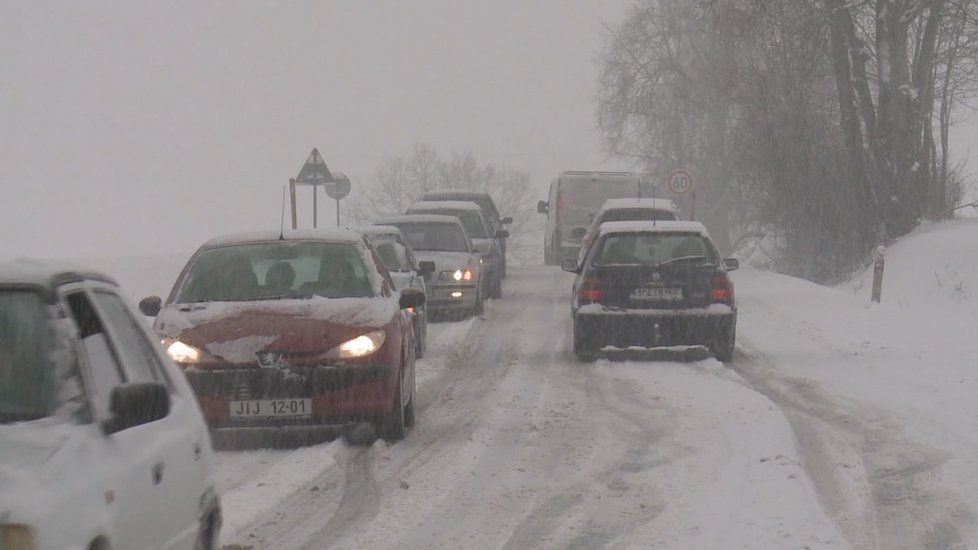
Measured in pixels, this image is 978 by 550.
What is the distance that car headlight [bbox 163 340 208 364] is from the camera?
366 inches

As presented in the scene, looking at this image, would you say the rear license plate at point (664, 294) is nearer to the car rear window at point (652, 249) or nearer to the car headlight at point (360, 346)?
A: the car rear window at point (652, 249)

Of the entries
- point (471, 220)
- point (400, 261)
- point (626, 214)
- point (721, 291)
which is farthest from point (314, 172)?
point (721, 291)

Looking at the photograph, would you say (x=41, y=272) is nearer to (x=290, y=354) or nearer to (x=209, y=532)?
(x=209, y=532)

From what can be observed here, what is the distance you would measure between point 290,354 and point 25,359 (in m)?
5.12

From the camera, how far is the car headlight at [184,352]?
9305 mm

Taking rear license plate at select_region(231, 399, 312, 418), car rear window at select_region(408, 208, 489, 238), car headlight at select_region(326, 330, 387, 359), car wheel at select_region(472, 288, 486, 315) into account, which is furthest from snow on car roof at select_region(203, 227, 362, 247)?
car rear window at select_region(408, 208, 489, 238)

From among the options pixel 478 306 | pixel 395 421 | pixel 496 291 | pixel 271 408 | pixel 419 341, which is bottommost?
pixel 496 291

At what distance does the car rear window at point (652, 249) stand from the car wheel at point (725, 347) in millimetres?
838

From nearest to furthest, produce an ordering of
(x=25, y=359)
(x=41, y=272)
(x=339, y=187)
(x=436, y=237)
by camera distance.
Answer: (x=25, y=359) < (x=41, y=272) < (x=436, y=237) < (x=339, y=187)

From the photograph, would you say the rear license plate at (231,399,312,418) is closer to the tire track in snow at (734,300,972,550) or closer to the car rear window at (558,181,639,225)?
the tire track in snow at (734,300,972,550)

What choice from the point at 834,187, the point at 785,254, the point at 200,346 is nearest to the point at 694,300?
the point at 200,346

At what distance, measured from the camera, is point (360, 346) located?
31.1 ft

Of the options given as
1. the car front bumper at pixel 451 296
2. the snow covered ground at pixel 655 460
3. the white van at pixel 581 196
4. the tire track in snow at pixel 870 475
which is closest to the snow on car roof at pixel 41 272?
the snow covered ground at pixel 655 460

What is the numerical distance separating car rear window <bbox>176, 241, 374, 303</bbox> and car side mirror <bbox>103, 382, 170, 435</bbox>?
19.1ft
